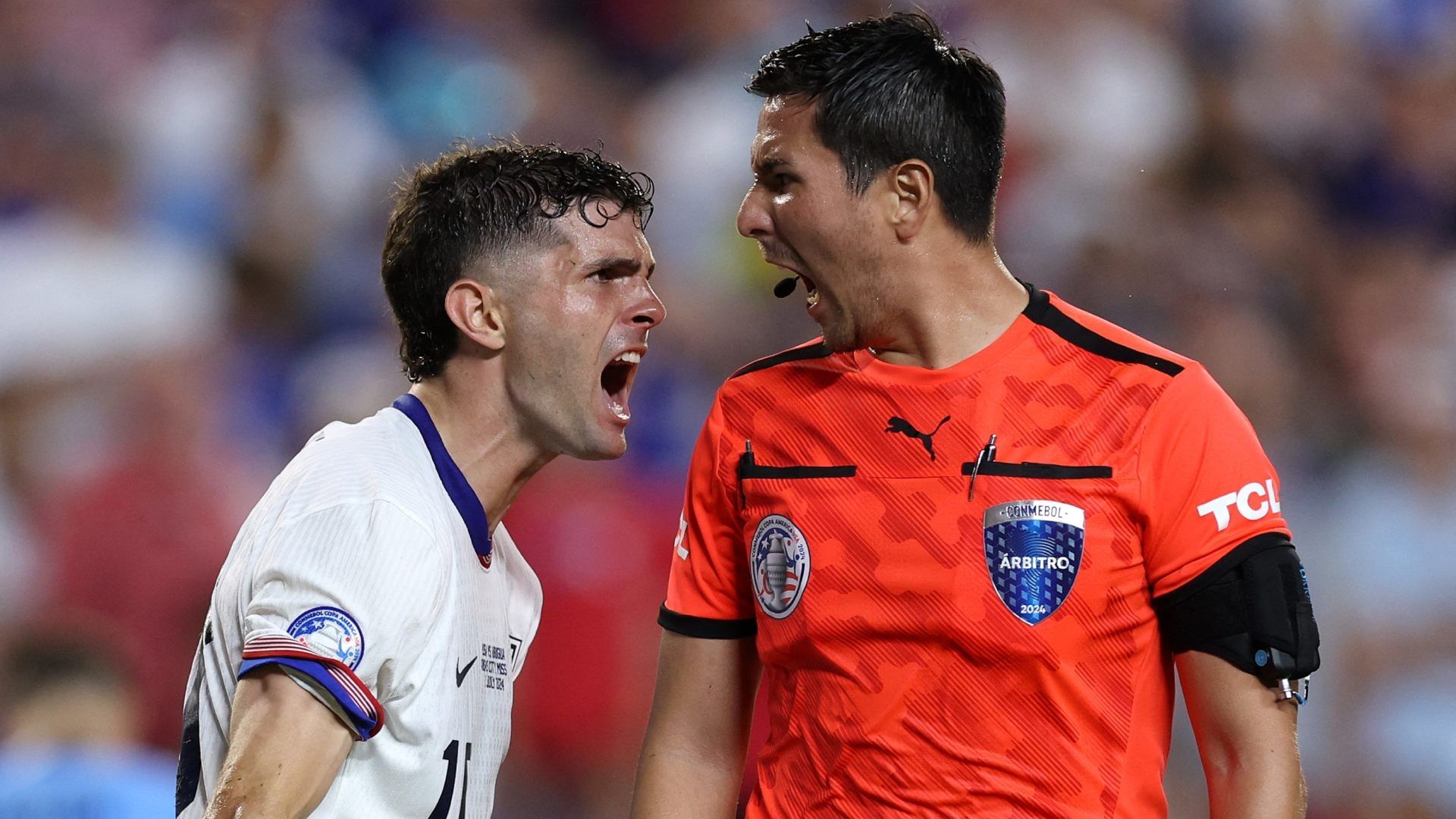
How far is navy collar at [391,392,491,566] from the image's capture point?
2.74 meters

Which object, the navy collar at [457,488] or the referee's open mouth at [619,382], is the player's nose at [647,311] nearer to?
the referee's open mouth at [619,382]

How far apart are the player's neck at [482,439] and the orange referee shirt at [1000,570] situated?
0.54 m

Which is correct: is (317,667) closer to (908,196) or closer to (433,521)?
(433,521)

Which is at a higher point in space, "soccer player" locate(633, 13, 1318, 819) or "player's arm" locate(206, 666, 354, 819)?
"soccer player" locate(633, 13, 1318, 819)

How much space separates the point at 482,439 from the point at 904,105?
1010mm

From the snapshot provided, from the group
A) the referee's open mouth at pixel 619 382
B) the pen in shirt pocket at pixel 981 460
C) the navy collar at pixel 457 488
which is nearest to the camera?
the pen in shirt pocket at pixel 981 460

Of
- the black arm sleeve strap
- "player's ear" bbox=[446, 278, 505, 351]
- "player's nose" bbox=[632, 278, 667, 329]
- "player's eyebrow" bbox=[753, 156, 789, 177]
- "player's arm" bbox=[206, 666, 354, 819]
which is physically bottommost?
"player's arm" bbox=[206, 666, 354, 819]

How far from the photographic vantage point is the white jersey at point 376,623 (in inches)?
89.4

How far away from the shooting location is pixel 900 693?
2461 millimetres

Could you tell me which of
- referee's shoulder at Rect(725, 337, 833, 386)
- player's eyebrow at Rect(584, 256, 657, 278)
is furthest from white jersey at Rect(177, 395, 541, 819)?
referee's shoulder at Rect(725, 337, 833, 386)

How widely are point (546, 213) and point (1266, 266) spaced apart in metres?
3.76

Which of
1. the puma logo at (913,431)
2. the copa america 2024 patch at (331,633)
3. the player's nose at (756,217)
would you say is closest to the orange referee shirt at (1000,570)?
the puma logo at (913,431)

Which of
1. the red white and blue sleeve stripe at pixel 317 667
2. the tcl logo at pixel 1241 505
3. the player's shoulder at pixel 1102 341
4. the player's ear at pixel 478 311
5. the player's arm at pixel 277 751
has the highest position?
the player's ear at pixel 478 311

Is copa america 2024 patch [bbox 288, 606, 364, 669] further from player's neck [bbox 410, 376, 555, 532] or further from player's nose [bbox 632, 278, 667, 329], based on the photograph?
player's nose [bbox 632, 278, 667, 329]
